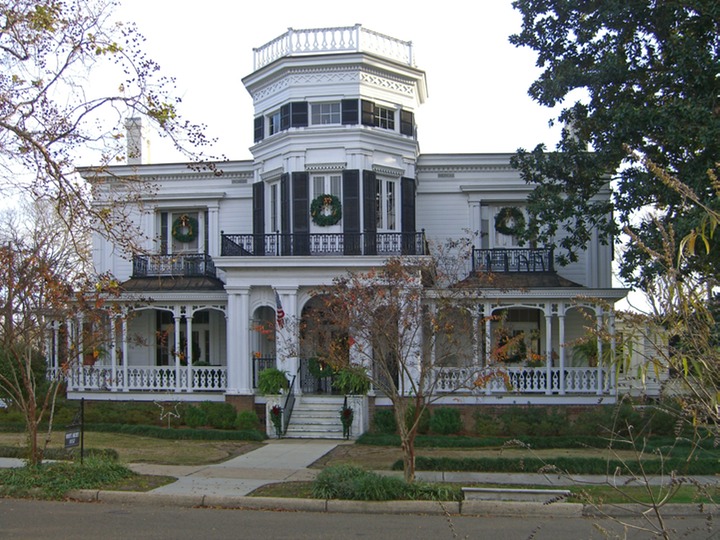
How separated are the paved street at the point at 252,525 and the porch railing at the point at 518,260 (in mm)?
14706

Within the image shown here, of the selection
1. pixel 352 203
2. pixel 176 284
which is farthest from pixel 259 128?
pixel 176 284

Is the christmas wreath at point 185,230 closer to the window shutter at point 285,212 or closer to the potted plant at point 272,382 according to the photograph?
the window shutter at point 285,212

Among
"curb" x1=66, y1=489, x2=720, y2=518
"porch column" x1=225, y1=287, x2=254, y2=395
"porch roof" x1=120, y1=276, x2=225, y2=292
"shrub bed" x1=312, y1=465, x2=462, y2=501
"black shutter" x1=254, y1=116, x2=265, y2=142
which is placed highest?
"black shutter" x1=254, y1=116, x2=265, y2=142

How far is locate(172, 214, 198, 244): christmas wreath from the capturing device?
2856cm

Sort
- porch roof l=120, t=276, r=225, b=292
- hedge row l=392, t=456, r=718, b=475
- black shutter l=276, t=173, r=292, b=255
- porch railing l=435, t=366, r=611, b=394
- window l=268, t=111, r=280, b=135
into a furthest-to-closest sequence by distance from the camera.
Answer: porch roof l=120, t=276, r=225, b=292 → window l=268, t=111, r=280, b=135 → black shutter l=276, t=173, r=292, b=255 → porch railing l=435, t=366, r=611, b=394 → hedge row l=392, t=456, r=718, b=475

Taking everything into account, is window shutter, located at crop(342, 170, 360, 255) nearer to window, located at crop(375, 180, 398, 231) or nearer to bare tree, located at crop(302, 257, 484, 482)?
window, located at crop(375, 180, 398, 231)

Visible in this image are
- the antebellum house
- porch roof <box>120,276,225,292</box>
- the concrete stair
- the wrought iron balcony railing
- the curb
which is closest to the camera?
the curb

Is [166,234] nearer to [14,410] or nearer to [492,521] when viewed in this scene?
[14,410]

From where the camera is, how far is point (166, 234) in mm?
28828

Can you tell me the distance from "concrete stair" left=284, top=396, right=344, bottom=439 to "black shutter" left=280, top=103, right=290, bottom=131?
28.3 ft

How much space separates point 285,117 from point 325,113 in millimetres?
1313

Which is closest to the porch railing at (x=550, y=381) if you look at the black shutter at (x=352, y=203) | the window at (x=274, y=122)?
the black shutter at (x=352, y=203)

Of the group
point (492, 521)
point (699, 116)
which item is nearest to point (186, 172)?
point (699, 116)

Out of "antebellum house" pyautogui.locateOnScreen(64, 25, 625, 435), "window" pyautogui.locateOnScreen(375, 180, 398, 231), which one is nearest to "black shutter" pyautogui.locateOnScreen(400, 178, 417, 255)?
"antebellum house" pyautogui.locateOnScreen(64, 25, 625, 435)
